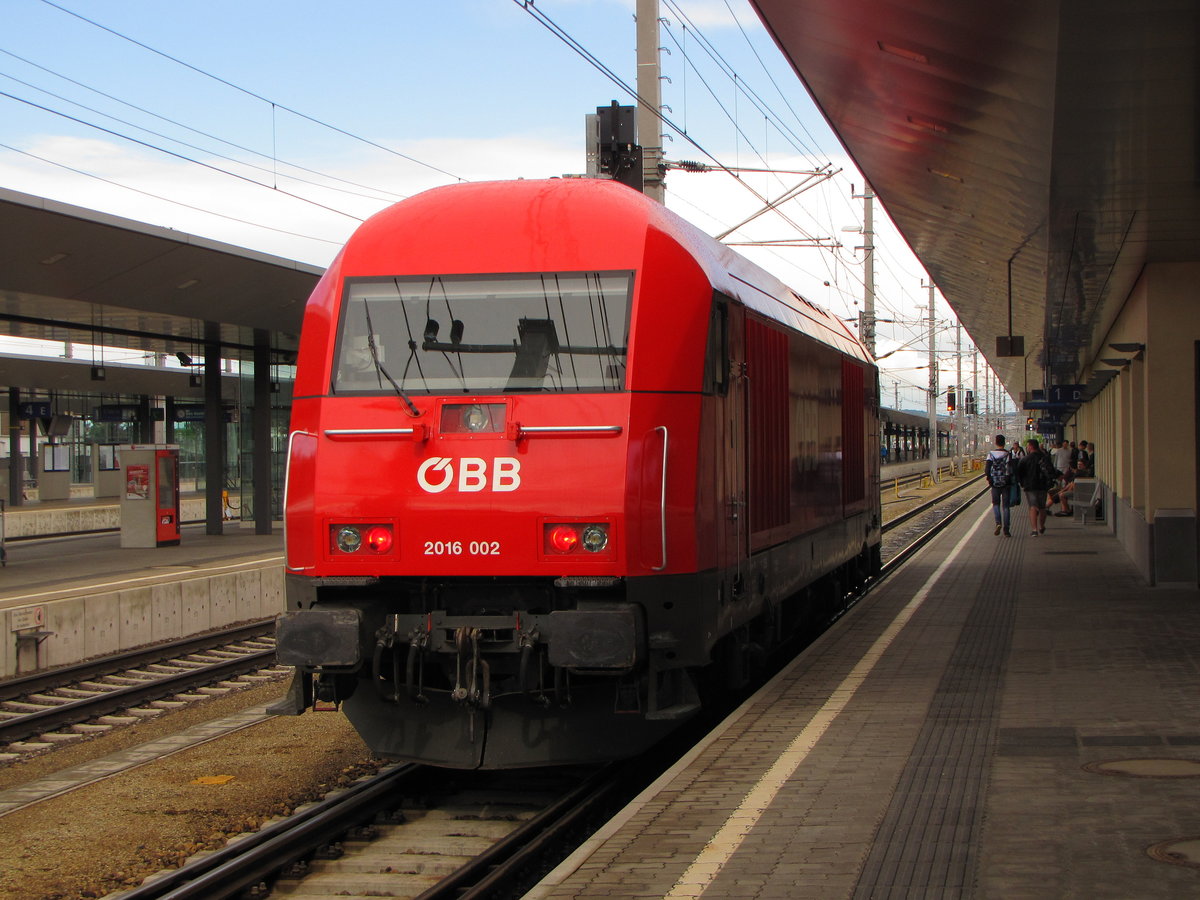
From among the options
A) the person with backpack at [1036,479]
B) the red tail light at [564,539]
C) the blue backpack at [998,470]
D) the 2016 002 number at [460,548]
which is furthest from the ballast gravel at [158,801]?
the blue backpack at [998,470]

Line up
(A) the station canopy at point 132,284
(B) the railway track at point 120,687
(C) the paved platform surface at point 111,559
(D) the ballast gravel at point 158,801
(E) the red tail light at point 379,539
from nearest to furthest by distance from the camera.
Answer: (D) the ballast gravel at point 158,801, (E) the red tail light at point 379,539, (B) the railway track at point 120,687, (A) the station canopy at point 132,284, (C) the paved platform surface at point 111,559

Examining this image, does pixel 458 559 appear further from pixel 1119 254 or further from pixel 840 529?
pixel 1119 254

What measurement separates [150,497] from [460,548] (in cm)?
1706

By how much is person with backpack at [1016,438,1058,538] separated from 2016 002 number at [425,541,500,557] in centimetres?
1804

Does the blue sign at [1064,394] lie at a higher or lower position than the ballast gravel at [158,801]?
higher

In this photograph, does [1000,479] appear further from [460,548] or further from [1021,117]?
[460,548]

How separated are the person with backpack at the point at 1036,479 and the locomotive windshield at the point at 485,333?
17.5 m

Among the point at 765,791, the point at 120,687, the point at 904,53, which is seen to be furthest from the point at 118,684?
Result: the point at 904,53

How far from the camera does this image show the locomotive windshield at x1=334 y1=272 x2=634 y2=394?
750 cm

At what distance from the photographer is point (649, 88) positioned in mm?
17219

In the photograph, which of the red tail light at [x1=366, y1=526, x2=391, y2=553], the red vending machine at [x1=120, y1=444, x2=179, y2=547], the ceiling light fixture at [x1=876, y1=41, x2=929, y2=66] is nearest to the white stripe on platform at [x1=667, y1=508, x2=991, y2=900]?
the red tail light at [x1=366, y1=526, x2=391, y2=553]

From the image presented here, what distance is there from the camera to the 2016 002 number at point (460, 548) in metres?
7.20

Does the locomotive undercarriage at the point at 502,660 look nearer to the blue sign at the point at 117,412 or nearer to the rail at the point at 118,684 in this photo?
the rail at the point at 118,684

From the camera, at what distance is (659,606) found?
7.21 meters
